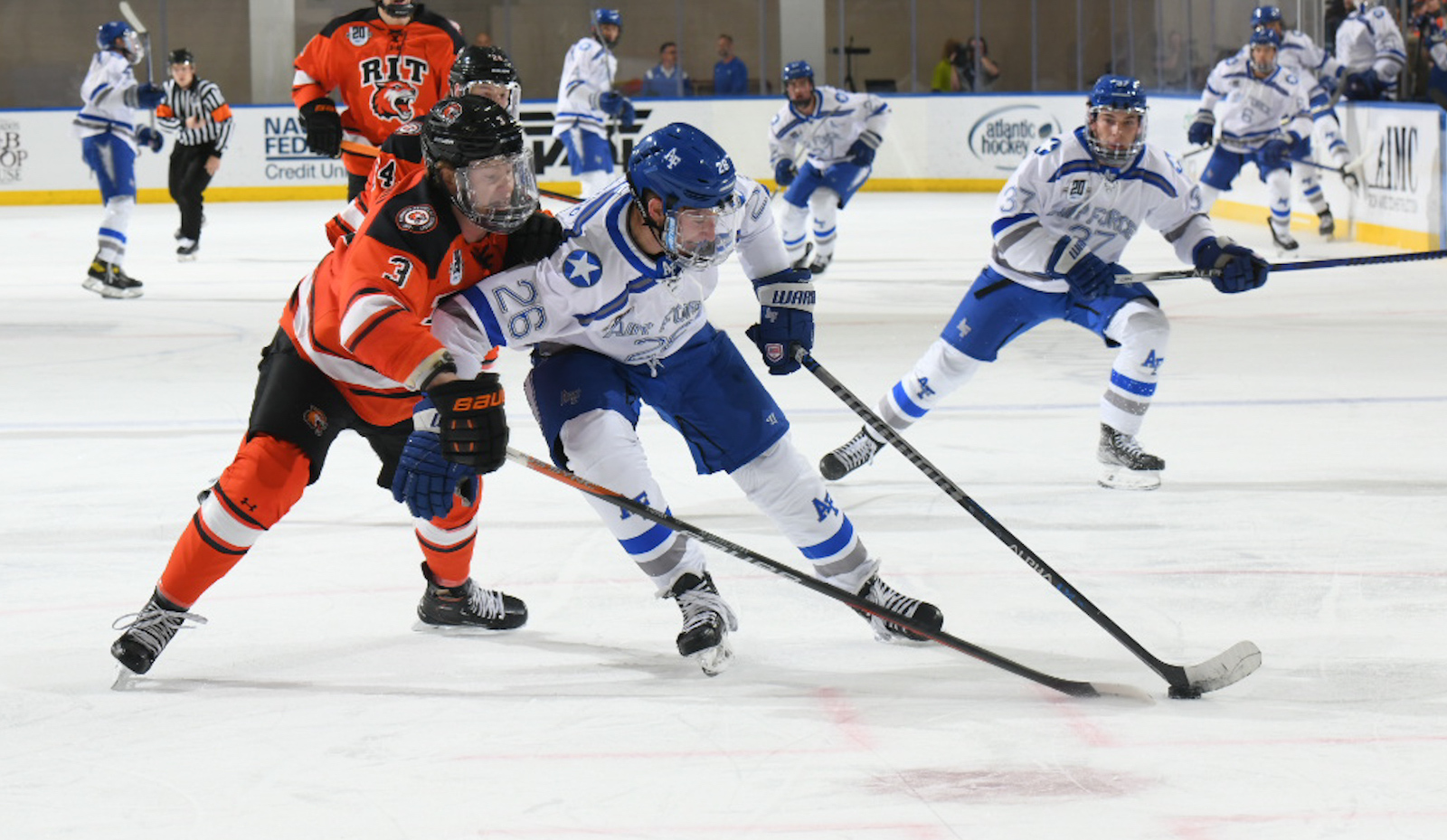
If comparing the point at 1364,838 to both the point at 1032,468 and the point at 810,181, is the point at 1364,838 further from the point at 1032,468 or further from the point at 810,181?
the point at 810,181

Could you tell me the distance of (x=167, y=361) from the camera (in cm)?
732

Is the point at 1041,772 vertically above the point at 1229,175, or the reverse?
the point at 1229,175

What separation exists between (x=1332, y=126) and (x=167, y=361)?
25.0ft

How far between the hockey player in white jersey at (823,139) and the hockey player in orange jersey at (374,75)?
3.79 m

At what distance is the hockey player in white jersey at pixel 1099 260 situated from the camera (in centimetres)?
485

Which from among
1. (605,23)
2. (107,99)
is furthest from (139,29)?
(605,23)

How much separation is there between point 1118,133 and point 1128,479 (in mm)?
944

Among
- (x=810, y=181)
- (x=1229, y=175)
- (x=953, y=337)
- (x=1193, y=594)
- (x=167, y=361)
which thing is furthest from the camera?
(x=1229, y=175)

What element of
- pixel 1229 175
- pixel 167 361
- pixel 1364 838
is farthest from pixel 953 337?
pixel 1229 175

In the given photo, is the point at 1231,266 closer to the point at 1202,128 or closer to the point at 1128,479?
the point at 1128,479

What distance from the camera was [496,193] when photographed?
3104 millimetres

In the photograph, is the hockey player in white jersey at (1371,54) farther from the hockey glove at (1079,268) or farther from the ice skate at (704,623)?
the ice skate at (704,623)

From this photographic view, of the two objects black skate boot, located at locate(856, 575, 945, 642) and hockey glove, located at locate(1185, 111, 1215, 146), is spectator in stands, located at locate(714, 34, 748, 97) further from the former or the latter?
black skate boot, located at locate(856, 575, 945, 642)

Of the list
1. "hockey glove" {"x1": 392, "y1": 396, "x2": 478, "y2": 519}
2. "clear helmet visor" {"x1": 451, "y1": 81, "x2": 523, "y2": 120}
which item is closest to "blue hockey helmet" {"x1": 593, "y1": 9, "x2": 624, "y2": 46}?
"clear helmet visor" {"x1": 451, "y1": 81, "x2": 523, "y2": 120}
